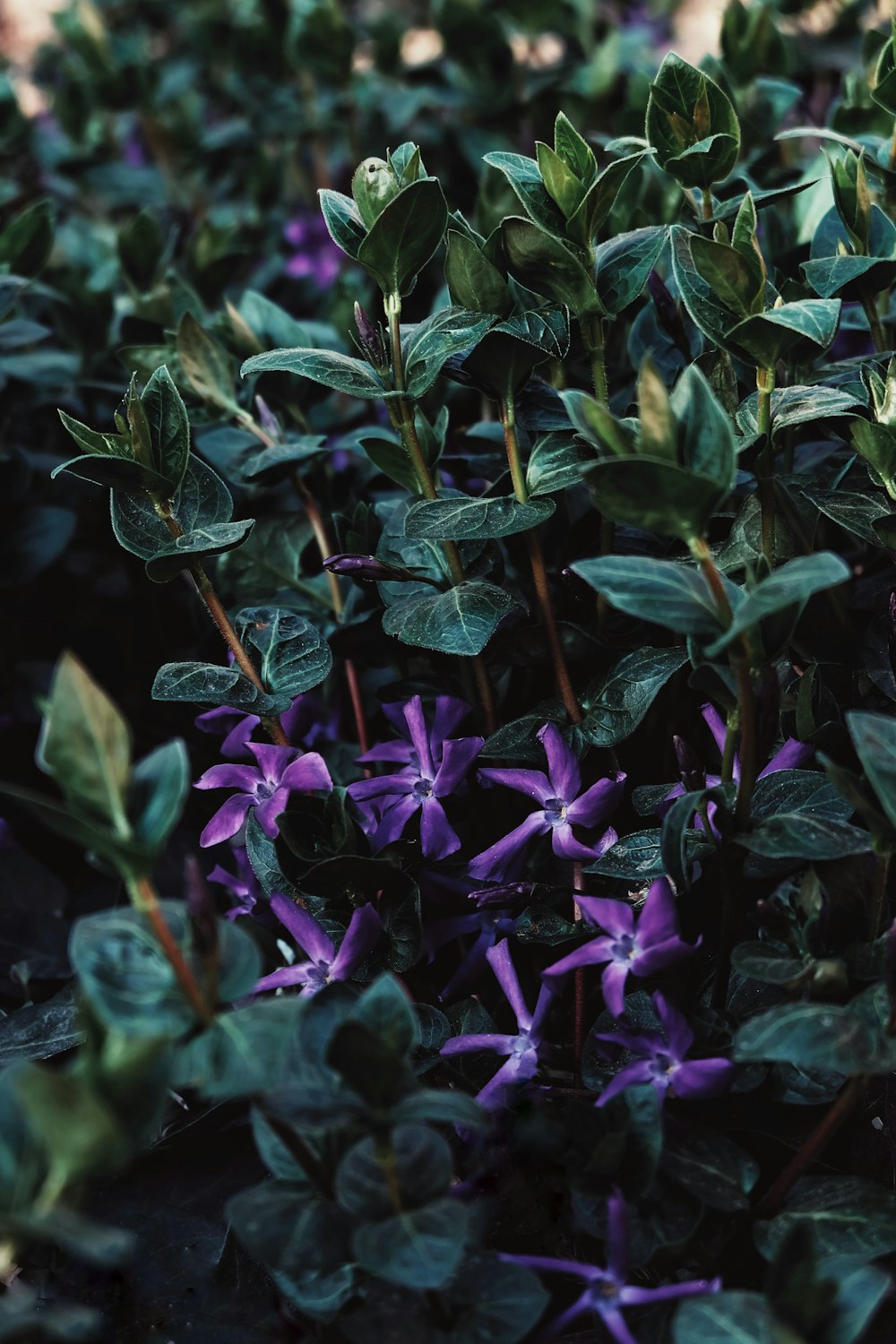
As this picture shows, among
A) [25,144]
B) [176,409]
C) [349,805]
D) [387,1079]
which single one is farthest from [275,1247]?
[25,144]

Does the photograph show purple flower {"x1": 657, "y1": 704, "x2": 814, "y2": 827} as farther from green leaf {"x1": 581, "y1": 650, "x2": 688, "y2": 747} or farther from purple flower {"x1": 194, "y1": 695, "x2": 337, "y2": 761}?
purple flower {"x1": 194, "y1": 695, "x2": 337, "y2": 761}

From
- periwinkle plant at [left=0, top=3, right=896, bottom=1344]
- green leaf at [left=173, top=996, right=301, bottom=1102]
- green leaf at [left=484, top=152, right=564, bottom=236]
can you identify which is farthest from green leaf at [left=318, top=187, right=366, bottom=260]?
green leaf at [left=173, top=996, right=301, bottom=1102]

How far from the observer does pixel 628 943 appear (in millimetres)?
868

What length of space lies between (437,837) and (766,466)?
14.7 inches

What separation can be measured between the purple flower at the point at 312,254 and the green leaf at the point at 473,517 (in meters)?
1.11

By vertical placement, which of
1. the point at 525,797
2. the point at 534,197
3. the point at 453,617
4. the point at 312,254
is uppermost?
the point at 534,197

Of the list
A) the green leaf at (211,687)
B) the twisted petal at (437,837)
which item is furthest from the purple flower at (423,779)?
the green leaf at (211,687)

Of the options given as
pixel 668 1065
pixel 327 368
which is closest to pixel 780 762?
pixel 668 1065

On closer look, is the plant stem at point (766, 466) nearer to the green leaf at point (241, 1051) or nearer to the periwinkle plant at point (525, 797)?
the periwinkle plant at point (525, 797)

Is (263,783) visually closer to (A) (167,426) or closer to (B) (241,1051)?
(A) (167,426)

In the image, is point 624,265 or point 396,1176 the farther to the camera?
point 624,265

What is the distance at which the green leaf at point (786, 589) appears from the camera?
2.31ft

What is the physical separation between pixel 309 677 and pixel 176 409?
0.72 ft

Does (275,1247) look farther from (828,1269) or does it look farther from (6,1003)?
(6,1003)
